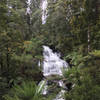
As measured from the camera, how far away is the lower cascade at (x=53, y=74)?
5.98 m

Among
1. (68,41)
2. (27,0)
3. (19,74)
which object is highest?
(27,0)

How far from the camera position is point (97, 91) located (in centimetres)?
377

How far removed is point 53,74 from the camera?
9.18m

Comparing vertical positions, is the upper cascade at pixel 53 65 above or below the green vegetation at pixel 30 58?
below

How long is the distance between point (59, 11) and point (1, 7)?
8.24 metres

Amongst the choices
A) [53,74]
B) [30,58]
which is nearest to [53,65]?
[53,74]

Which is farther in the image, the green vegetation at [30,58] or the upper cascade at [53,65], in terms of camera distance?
Answer: the upper cascade at [53,65]

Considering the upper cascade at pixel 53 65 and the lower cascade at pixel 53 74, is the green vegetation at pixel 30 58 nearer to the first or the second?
the lower cascade at pixel 53 74

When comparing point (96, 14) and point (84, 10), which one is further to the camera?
point (84, 10)

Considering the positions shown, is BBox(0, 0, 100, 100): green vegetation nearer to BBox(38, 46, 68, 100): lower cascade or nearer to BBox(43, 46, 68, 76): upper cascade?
BBox(38, 46, 68, 100): lower cascade

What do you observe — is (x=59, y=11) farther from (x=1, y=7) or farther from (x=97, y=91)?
(x=97, y=91)

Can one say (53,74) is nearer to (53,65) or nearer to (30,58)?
(30,58)

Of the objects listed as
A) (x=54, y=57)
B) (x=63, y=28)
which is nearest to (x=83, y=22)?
(x=63, y=28)

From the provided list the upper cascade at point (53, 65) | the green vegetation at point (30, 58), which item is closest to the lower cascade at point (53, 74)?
the upper cascade at point (53, 65)
